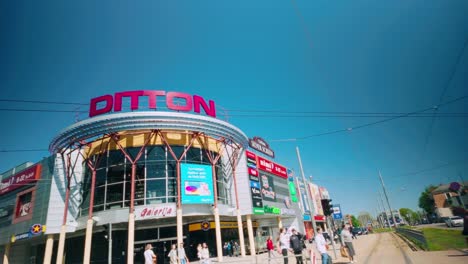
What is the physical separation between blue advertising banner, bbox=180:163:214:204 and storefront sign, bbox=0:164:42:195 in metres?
15.7

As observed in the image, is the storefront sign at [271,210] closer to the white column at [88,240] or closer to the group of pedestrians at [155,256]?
the group of pedestrians at [155,256]

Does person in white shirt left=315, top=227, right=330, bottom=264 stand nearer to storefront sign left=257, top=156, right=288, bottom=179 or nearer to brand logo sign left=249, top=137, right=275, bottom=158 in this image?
storefront sign left=257, top=156, right=288, bottom=179

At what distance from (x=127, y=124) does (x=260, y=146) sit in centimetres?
2079

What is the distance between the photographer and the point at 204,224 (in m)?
24.3

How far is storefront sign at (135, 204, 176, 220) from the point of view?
21703 mm

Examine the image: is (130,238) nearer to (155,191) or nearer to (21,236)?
(155,191)

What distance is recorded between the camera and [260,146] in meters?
38.6

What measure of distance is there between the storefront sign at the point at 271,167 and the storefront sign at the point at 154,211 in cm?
1530

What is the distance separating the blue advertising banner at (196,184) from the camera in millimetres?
23312

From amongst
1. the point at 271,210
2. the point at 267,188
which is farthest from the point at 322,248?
the point at 267,188

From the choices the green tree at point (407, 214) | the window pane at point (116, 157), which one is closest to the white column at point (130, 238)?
the window pane at point (116, 157)

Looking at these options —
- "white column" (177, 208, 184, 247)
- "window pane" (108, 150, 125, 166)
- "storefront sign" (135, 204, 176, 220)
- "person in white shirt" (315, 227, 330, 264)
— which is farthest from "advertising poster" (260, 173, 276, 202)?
"person in white shirt" (315, 227, 330, 264)

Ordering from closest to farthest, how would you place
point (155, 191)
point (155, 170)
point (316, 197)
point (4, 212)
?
point (155, 191) → point (155, 170) → point (4, 212) → point (316, 197)

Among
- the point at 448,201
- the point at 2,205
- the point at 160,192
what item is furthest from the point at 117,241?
the point at 448,201
